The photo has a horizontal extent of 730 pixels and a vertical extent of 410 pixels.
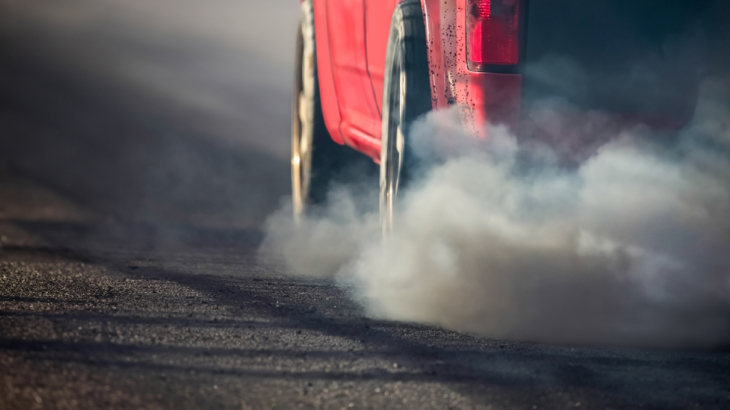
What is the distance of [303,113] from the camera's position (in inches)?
236

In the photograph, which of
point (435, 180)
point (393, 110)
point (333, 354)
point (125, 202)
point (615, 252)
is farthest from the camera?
point (125, 202)

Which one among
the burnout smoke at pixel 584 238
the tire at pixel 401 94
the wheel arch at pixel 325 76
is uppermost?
the wheel arch at pixel 325 76

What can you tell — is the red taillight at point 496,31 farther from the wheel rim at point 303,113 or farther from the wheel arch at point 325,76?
the wheel rim at point 303,113

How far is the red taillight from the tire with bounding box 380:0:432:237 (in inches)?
19.8

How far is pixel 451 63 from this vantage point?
11.3ft

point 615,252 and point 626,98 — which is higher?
point 626,98

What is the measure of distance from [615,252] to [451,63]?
3.28ft

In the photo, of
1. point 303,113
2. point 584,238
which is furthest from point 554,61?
point 303,113

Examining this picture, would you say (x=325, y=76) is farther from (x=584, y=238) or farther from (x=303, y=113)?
(x=584, y=238)

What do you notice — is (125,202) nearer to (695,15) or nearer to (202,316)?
(202,316)

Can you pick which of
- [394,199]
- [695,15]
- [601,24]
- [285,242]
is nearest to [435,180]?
[394,199]

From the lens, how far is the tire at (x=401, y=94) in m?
3.73

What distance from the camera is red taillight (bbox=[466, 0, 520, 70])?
3.23 metres

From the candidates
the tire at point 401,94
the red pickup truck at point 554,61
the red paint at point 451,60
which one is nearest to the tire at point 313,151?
the red paint at point 451,60
